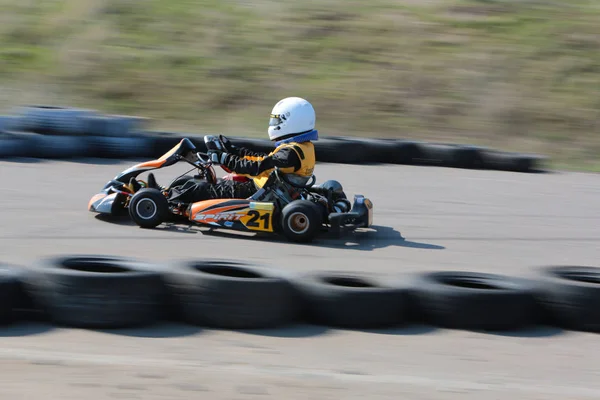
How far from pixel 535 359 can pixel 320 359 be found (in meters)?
1.28

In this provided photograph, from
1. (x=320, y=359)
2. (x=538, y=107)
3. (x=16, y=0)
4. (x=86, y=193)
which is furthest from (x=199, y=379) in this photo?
(x=16, y=0)

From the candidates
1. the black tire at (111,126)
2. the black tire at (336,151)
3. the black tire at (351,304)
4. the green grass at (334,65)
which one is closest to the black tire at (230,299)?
the black tire at (351,304)

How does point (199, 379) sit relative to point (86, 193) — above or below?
below

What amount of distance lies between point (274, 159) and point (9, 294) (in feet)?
9.90

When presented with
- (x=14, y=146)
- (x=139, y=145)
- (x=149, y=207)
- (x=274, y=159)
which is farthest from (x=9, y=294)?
(x=139, y=145)

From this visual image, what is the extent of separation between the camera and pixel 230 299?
5074 millimetres

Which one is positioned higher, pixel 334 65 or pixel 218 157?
pixel 334 65

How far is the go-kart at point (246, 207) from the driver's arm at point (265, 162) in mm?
100

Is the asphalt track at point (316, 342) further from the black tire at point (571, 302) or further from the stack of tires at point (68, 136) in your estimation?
the stack of tires at point (68, 136)

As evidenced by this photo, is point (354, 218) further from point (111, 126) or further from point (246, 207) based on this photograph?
point (111, 126)

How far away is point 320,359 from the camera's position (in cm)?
469

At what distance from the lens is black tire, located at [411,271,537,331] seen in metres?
5.36

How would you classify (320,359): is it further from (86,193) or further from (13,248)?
(86,193)

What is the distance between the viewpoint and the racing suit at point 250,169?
7.43m
